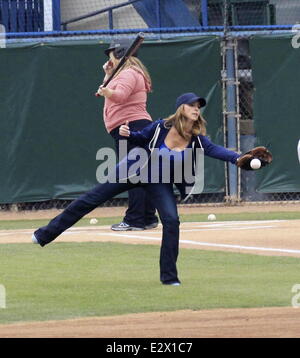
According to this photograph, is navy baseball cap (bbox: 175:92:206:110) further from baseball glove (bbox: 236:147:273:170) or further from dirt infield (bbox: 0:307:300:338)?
dirt infield (bbox: 0:307:300:338)

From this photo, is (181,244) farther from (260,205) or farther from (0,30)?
(0,30)

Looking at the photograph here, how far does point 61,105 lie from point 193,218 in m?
3.18

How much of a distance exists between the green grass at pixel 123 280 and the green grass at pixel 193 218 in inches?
121

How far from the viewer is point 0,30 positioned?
2014 centimetres

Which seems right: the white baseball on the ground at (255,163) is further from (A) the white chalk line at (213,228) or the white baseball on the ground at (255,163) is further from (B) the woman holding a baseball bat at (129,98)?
(B) the woman holding a baseball bat at (129,98)

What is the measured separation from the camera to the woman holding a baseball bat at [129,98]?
12281mm

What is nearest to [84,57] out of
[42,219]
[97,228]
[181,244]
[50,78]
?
[50,78]

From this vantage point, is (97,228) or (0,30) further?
(0,30)

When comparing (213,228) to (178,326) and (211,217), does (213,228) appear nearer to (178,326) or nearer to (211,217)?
(211,217)
